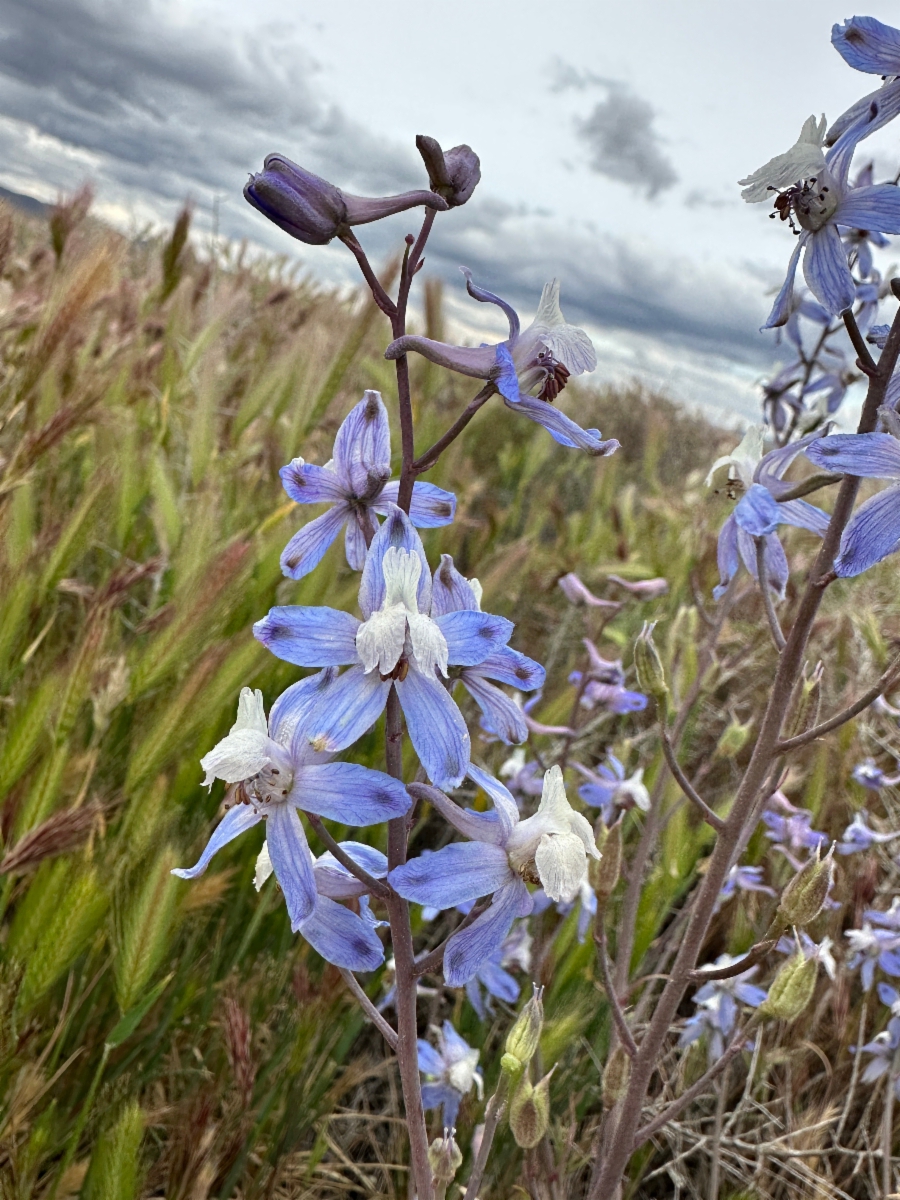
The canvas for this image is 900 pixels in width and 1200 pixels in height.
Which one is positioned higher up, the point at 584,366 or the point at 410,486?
the point at 584,366

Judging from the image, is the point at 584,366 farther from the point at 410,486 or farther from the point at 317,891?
the point at 317,891

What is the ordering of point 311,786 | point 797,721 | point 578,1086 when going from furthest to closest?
point 578,1086 < point 797,721 < point 311,786

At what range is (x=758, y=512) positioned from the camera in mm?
954

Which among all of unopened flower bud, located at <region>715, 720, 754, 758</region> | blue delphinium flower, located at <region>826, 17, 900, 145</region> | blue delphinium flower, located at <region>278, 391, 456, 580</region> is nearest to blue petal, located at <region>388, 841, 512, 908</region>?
blue delphinium flower, located at <region>278, 391, 456, 580</region>

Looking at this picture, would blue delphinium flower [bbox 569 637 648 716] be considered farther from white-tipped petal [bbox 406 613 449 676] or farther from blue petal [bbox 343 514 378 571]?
white-tipped petal [bbox 406 613 449 676]

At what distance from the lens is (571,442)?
77 centimetres

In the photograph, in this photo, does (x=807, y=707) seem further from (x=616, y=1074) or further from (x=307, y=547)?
(x=307, y=547)

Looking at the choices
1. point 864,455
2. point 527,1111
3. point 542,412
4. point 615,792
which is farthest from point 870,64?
point 615,792

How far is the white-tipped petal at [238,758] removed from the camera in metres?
0.65

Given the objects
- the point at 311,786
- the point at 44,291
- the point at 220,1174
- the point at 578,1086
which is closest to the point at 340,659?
the point at 311,786

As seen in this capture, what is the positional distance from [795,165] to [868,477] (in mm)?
293

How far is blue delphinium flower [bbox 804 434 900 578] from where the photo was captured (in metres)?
0.80

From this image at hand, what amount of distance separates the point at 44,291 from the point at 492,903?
2.55 m

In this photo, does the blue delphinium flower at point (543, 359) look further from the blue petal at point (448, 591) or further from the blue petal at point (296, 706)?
the blue petal at point (296, 706)
